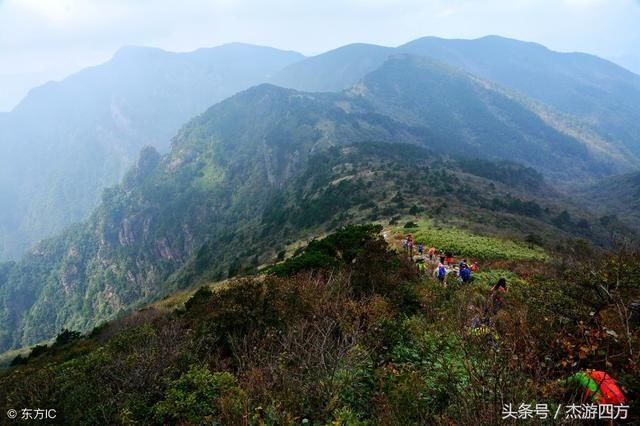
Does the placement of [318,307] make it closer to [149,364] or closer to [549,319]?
[149,364]

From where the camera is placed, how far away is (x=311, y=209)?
3617 inches

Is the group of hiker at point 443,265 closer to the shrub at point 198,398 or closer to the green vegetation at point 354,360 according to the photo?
the green vegetation at point 354,360

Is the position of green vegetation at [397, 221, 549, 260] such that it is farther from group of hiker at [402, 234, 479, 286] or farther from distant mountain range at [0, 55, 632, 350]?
distant mountain range at [0, 55, 632, 350]

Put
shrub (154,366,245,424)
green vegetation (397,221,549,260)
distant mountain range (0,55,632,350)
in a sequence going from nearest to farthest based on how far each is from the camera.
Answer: shrub (154,366,245,424)
green vegetation (397,221,549,260)
distant mountain range (0,55,632,350)

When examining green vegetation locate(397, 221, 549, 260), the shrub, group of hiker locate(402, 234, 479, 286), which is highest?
the shrub

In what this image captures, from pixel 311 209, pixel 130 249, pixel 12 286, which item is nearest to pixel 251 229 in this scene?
pixel 311 209

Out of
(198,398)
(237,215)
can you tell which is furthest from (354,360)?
(237,215)

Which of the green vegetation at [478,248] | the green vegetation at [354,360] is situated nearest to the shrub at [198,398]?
the green vegetation at [354,360]

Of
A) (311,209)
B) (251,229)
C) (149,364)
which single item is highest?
(149,364)

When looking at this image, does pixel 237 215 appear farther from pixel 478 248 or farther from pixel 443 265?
pixel 443 265

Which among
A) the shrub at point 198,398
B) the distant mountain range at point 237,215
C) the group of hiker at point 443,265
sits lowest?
the distant mountain range at point 237,215

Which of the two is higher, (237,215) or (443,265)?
(443,265)

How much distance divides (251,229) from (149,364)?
103387mm

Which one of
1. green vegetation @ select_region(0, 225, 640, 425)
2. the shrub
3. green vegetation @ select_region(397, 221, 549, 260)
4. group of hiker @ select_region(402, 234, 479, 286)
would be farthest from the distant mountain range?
the shrub
